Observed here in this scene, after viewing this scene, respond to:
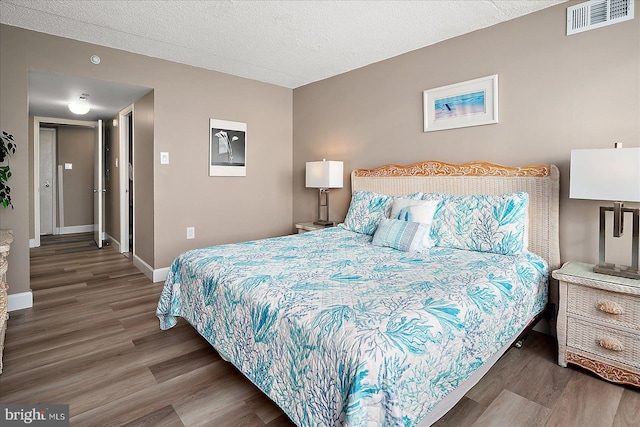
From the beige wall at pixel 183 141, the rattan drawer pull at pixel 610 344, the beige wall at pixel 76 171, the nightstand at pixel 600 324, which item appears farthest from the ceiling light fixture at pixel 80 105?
the rattan drawer pull at pixel 610 344

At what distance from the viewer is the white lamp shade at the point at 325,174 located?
3916 millimetres

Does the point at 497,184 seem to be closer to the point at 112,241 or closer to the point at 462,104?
the point at 462,104

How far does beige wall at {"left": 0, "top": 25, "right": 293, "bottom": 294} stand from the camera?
9.79 feet

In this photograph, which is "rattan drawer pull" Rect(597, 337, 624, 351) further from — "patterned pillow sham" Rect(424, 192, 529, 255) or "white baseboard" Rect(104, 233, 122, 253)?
"white baseboard" Rect(104, 233, 122, 253)

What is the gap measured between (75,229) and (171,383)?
6620 millimetres

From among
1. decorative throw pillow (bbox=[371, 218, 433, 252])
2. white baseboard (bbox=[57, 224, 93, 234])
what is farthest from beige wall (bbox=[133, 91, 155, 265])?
white baseboard (bbox=[57, 224, 93, 234])

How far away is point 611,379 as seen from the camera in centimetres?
197

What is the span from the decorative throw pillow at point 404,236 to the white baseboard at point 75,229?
6931 millimetres

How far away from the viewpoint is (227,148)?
4.27 metres

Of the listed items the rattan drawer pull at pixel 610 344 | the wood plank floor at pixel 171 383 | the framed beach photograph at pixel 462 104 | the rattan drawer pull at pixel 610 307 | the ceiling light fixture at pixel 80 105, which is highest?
the ceiling light fixture at pixel 80 105

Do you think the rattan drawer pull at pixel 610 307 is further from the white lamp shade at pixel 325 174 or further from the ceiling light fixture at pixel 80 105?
the ceiling light fixture at pixel 80 105

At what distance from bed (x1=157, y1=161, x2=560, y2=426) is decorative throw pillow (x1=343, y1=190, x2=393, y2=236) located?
1 cm

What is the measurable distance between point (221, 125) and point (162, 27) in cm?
136

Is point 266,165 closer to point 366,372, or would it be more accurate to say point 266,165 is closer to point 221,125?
point 221,125
